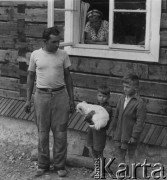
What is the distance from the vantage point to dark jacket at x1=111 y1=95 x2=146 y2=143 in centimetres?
531

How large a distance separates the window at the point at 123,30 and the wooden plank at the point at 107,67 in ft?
0.30

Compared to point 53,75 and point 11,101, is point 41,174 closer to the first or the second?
point 53,75

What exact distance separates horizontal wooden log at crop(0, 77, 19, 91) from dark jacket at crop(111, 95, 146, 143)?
251 centimetres

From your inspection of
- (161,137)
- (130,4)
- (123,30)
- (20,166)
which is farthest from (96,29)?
(20,166)

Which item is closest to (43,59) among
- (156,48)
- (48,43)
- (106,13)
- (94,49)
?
(48,43)

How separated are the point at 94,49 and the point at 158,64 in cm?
100

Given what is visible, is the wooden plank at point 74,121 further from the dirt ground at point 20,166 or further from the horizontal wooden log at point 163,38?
the horizontal wooden log at point 163,38

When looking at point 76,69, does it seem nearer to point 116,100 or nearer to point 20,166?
point 116,100

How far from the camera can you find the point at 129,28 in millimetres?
6238

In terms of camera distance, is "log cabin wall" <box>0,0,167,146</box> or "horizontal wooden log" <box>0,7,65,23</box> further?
"horizontal wooden log" <box>0,7,65,23</box>

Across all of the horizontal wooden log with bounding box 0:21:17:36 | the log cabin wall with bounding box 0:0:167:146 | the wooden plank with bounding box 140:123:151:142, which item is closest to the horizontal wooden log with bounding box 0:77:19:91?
the log cabin wall with bounding box 0:0:167:146

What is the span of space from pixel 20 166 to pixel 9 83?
5.40 ft

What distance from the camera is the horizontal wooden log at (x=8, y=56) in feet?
24.6

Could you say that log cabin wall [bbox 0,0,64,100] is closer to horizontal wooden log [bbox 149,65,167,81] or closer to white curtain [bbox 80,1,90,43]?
white curtain [bbox 80,1,90,43]
